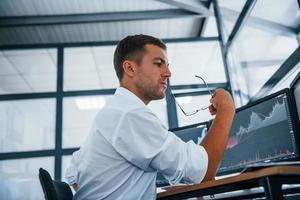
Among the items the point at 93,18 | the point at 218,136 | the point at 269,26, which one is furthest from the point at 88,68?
the point at 218,136

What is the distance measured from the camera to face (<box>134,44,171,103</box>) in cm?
114

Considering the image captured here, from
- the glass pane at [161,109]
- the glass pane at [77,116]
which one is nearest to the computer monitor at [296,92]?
the glass pane at [161,109]

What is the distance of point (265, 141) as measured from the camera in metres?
1.28

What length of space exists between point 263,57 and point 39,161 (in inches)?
108

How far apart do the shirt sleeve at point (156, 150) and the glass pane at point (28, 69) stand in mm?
3426

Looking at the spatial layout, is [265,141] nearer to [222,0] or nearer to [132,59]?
[132,59]

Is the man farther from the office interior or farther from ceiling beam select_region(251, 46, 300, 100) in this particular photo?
the office interior

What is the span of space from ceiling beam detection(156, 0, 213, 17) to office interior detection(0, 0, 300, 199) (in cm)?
1

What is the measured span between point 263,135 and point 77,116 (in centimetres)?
309

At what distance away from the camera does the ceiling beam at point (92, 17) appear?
429cm

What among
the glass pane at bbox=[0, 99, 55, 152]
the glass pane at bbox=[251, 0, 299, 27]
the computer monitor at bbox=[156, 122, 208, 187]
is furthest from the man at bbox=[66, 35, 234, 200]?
the glass pane at bbox=[0, 99, 55, 152]

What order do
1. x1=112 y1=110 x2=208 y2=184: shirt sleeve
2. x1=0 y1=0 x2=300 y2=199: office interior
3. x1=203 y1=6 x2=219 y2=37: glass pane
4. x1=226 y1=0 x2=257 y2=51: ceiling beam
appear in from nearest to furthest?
x1=112 y1=110 x2=208 y2=184: shirt sleeve, x1=226 y1=0 x2=257 y2=51: ceiling beam, x1=0 y1=0 x2=300 y2=199: office interior, x1=203 y1=6 x2=219 y2=37: glass pane

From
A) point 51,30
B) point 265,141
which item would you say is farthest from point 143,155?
point 51,30

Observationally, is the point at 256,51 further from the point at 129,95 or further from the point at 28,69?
the point at 28,69
